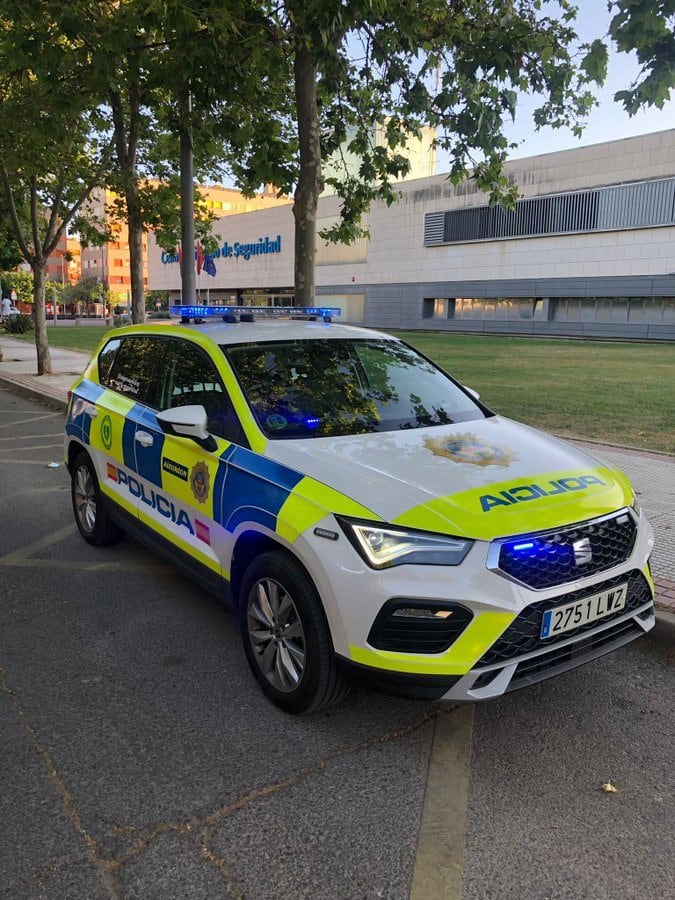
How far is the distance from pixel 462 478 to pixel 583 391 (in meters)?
12.2

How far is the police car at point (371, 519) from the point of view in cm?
262

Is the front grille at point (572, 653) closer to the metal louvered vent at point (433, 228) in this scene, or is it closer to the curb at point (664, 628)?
the curb at point (664, 628)

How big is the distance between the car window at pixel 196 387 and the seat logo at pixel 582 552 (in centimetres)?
163

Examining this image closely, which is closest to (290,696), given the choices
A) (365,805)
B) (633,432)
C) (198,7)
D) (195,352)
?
(365,805)

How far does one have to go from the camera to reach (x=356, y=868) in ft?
7.52

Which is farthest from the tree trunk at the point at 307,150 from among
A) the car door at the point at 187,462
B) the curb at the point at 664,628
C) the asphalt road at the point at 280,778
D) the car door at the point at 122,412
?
the curb at the point at 664,628

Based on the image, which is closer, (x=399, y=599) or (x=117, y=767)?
(x=399, y=599)

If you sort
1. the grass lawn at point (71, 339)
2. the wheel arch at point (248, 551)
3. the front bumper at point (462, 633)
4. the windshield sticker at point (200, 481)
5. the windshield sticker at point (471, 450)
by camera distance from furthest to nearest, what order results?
the grass lawn at point (71, 339) → the windshield sticker at point (200, 481) → the windshield sticker at point (471, 450) → the wheel arch at point (248, 551) → the front bumper at point (462, 633)

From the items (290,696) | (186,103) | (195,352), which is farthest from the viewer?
(186,103)

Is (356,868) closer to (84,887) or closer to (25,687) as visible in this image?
(84,887)

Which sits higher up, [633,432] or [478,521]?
[478,521]

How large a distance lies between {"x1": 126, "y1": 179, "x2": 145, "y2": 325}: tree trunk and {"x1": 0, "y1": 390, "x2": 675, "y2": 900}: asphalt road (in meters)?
8.90

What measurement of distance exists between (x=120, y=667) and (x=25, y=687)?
0.45 meters

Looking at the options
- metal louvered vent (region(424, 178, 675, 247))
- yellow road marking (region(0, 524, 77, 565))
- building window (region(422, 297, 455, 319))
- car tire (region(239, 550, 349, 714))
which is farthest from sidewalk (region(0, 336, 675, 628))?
building window (region(422, 297, 455, 319))
